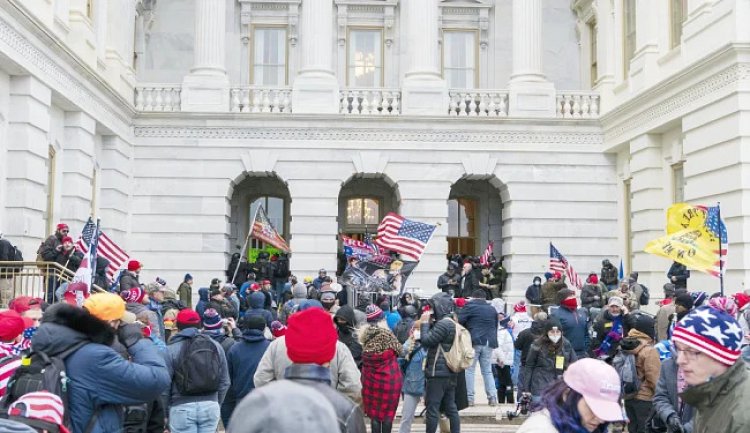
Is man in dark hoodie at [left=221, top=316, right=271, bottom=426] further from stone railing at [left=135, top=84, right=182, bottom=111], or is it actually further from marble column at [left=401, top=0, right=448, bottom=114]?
stone railing at [left=135, top=84, right=182, bottom=111]

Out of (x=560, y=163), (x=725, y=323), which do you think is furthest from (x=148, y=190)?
(x=725, y=323)

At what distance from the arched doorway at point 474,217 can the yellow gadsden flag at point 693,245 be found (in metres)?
16.4

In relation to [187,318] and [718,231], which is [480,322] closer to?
[718,231]

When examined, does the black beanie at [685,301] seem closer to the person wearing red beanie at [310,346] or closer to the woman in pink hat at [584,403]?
the person wearing red beanie at [310,346]

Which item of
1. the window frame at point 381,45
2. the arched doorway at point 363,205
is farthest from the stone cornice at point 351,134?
the window frame at point 381,45

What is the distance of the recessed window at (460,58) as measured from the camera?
33.2 meters

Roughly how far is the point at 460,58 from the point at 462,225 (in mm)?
6412

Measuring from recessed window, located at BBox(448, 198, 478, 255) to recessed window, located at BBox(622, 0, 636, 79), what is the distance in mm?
7643

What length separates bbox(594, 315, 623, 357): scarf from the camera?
1093 cm

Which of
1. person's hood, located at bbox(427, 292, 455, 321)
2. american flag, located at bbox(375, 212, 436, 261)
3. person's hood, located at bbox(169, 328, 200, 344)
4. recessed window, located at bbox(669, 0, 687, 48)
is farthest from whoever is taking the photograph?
recessed window, located at bbox(669, 0, 687, 48)

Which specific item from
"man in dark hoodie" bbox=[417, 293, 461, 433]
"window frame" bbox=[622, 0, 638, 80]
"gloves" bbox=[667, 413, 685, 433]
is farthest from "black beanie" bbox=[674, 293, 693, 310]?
"window frame" bbox=[622, 0, 638, 80]

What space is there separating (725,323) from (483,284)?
2203 cm

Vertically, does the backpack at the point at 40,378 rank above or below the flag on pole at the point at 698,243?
below

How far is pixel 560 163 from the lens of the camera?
2925 centimetres
